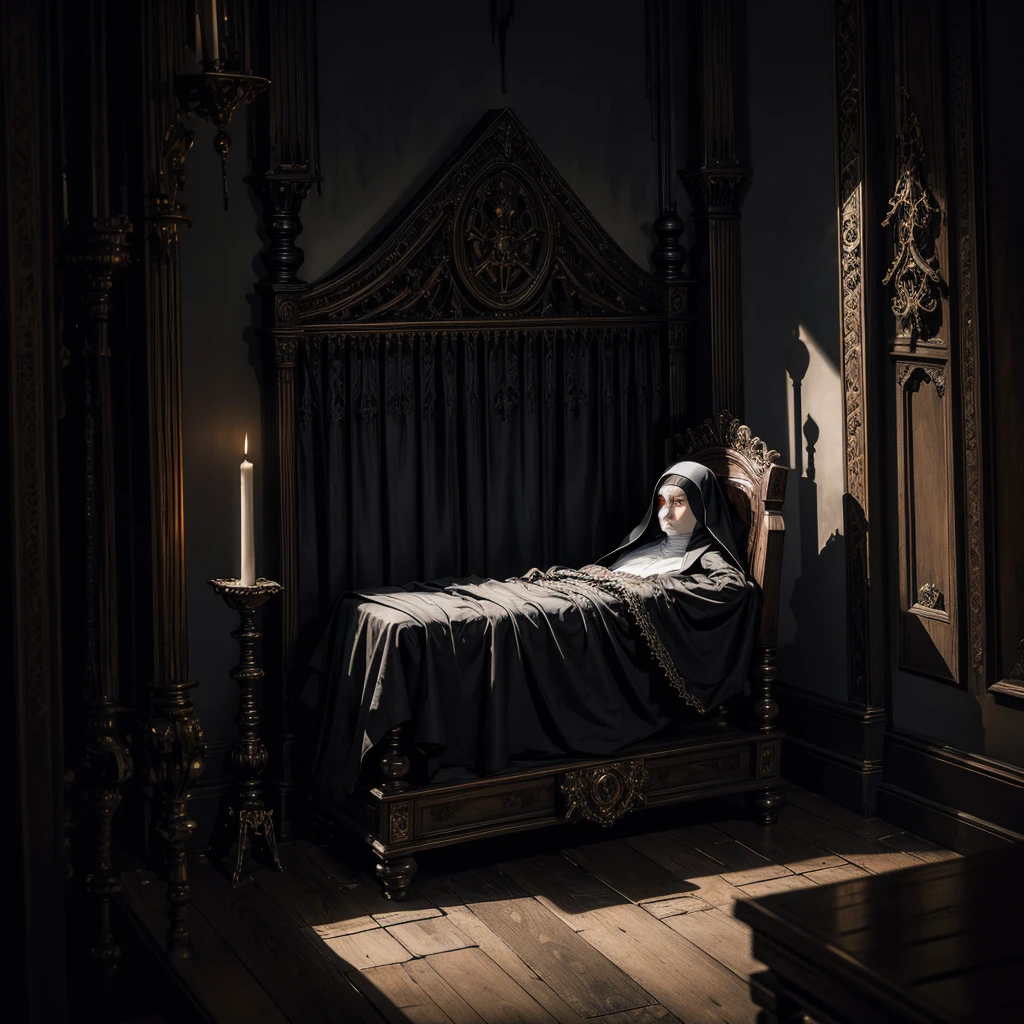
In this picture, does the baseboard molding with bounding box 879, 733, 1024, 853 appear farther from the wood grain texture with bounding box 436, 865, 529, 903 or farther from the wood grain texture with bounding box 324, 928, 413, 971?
the wood grain texture with bounding box 324, 928, 413, 971

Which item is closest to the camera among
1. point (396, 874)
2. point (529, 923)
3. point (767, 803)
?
point (529, 923)

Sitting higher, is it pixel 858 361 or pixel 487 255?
pixel 487 255

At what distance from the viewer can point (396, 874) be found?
163 inches

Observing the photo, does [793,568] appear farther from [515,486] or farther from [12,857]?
[12,857]

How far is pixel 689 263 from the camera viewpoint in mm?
5328

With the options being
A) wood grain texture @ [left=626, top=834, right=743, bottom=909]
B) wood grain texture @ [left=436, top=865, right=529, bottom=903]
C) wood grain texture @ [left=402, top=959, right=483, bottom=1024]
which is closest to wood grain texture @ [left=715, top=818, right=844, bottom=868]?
wood grain texture @ [left=626, top=834, right=743, bottom=909]

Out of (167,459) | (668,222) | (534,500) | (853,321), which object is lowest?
(534,500)

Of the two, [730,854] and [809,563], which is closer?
[730,854]

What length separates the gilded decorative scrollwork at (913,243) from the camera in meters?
4.50

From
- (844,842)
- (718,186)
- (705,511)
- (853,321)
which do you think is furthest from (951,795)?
(718,186)

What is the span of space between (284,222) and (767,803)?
2468 mm

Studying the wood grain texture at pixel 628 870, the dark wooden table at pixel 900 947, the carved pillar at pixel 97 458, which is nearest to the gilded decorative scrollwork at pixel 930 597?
the wood grain texture at pixel 628 870

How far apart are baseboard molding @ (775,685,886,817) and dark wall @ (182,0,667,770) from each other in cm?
192

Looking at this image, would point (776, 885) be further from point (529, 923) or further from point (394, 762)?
point (394, 762)
